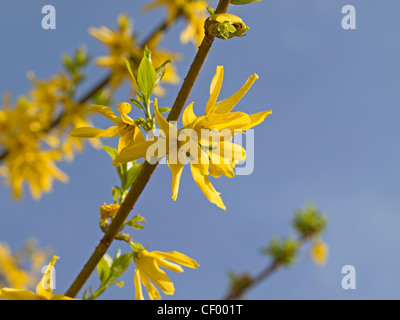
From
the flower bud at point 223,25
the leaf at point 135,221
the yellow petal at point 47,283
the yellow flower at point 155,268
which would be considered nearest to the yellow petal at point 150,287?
the yellow flower at point 155,268

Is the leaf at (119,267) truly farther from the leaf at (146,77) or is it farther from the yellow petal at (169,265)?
the leaf at (146,77)

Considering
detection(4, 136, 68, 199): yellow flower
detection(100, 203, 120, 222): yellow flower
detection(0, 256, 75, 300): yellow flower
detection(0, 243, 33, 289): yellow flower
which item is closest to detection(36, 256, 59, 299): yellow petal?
detection(0, 256, 75, 300): yellow flower

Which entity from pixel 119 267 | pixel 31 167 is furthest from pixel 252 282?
pixel 119 267

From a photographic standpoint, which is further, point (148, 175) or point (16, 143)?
point (16, 143)

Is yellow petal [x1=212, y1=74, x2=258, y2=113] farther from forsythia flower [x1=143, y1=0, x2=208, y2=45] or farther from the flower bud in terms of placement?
forsythia flower [x1=143, y1=0, x2=208, y2=45]

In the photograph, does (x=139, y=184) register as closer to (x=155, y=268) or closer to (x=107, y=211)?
(x=107, y=211)
